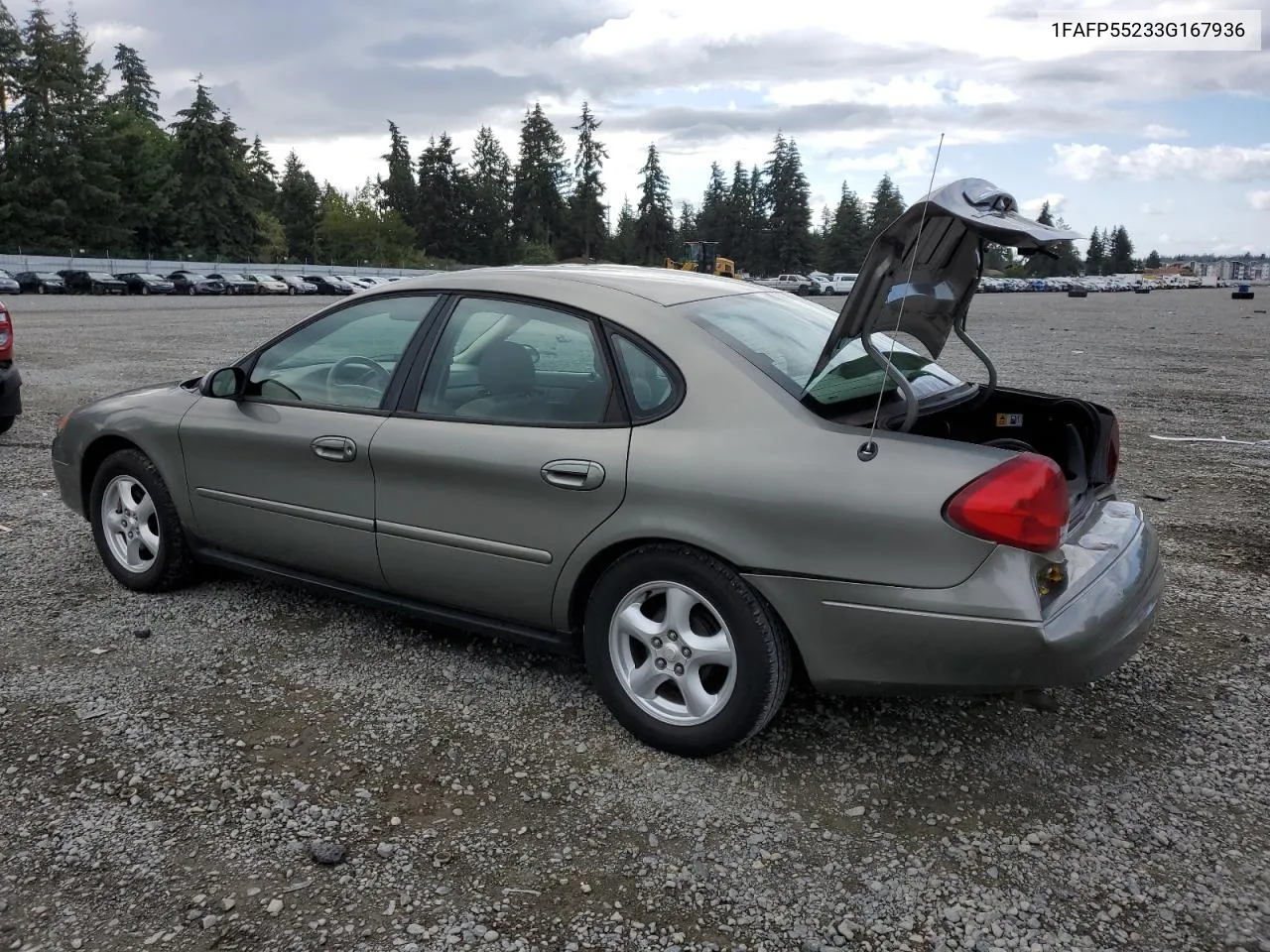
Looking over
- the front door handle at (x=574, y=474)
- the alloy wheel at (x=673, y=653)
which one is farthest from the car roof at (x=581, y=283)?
the alloy wheel at (x=673, y=653)

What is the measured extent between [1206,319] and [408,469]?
3234 cm

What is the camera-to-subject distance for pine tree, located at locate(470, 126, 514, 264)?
107 m

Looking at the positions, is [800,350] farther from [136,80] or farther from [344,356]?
[136,80]

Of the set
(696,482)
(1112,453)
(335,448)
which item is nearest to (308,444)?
(335,448)

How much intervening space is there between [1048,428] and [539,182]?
11124 cm

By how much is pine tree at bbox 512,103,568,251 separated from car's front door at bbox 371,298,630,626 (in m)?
108

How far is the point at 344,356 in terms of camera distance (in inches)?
156

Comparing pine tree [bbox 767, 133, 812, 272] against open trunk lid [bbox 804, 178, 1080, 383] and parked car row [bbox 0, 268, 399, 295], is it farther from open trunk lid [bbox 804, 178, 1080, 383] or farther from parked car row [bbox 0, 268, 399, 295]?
open trunk lid [bbox 804, 178, 1080, 383]

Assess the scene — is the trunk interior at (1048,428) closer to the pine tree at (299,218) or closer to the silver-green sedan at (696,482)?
the silver-green sedan at (696,482)

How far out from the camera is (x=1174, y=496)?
639 cm

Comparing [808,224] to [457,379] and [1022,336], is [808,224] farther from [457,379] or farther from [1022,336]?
[457,379]

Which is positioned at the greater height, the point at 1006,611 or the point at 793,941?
the point at 1006,611

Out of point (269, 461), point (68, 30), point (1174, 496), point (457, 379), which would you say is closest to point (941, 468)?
point (457, 379)

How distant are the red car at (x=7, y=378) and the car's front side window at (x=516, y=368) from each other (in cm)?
568
